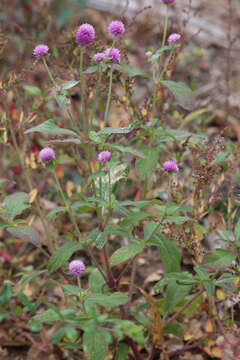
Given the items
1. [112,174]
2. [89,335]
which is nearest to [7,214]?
[112,174]

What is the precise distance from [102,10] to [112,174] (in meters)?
2.57

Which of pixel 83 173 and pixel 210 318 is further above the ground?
pixel 83 173

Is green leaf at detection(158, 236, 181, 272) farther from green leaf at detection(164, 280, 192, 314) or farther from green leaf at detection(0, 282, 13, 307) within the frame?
green leaf at detection(0, 282, 13, 307)

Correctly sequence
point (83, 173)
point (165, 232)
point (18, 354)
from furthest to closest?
point (83, 173)
point (18, 354)
point (165, 232)

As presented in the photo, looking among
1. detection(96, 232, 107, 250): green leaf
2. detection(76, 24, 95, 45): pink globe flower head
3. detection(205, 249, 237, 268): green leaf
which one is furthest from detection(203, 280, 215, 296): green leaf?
detection(76, 24, 95, 45): pink globe flower head

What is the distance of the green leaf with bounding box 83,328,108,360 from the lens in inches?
36.4

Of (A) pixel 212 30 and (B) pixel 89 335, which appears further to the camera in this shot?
(A) pixel 212 30

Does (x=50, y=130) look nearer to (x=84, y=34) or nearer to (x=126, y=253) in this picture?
(x=84, y=34)

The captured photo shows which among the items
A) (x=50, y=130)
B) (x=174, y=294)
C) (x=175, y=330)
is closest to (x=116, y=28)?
(x=50, y=130)

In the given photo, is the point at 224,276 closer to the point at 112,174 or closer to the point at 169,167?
the point at 169,167

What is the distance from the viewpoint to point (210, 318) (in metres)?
1.46

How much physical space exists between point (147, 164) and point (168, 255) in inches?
12.3

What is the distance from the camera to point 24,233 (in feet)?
3.81

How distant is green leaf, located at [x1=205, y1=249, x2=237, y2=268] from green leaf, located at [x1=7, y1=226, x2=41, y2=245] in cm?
50
